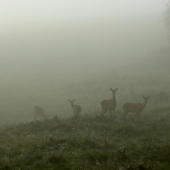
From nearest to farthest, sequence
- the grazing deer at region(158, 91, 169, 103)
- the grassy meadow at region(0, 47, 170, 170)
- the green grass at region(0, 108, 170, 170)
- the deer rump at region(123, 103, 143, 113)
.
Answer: the green grass at region(0, 108, 170, 170)
the grassy meadow at region(0, 47, 170, 170)
the deer rump at region(123, 103, 143, 113)
the grazing deer at region(158, 91, 169, 103)

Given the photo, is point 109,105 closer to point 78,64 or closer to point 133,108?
point 133,108

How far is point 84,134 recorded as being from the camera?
35.8 feet

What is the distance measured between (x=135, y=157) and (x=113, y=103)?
856 centimetres

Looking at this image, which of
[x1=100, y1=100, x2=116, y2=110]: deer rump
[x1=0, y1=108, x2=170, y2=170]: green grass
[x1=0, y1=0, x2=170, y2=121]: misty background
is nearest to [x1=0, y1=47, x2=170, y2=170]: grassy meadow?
[x1=0, y1=108, x2=170, y2=170]: green grass

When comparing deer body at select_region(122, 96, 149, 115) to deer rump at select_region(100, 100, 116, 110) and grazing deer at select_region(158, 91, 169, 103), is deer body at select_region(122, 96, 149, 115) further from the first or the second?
grazing deer at select_region(158, 91, 169, 103)

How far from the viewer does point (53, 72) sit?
39.6 m

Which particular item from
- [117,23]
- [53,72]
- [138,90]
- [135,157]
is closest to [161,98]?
[138,90]

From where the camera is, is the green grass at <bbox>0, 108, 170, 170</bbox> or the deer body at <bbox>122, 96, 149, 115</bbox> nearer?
the green grass at <bbox>0, 108, 170, 170</bbox>

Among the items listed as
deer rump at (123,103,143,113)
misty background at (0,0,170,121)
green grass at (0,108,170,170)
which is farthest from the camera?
misty background at (0,0,170,121)

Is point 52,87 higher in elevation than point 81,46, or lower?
lower

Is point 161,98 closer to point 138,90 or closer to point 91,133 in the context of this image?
point 138,90

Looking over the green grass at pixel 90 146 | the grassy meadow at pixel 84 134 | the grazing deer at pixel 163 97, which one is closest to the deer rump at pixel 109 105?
the grassy meadow at pixel 84 134

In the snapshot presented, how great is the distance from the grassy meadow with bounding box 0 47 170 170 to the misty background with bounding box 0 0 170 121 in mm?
212

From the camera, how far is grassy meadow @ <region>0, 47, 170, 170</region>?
Answer: 707 centimetres
